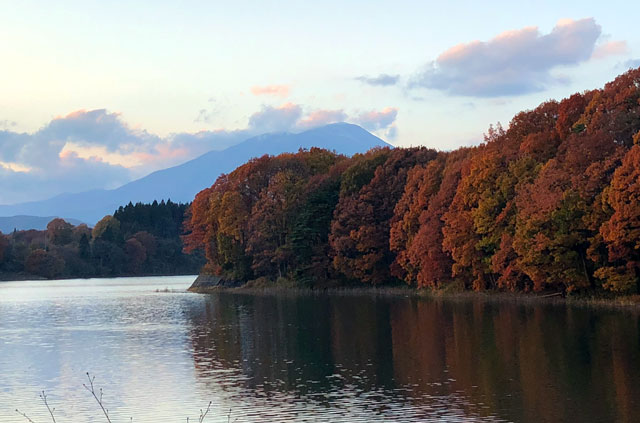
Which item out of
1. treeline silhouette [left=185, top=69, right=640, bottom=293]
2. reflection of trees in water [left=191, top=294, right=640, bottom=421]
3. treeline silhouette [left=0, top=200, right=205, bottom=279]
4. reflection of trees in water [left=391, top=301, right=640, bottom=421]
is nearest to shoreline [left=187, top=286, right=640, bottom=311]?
treeline silhouette [left=185, top=69, right=640, bottom=293]

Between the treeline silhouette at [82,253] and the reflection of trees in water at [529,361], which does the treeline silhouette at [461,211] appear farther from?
the treeline silhouette at [82,253]

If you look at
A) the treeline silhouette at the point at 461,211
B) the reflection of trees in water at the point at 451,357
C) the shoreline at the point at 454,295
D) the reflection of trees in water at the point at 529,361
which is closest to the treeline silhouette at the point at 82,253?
the treeline silhouette at the point at 461,211

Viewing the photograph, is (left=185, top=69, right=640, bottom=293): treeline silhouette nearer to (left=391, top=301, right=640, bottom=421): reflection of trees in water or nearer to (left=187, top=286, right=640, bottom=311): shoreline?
(left=187, top=286, right=640, bottom=311): shoreline

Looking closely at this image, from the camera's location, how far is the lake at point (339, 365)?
25.7m

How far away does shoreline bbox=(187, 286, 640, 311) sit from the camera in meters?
56.3

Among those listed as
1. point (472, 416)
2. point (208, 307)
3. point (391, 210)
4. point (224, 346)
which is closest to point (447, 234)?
point (391, 210)

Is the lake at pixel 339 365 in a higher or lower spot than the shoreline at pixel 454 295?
lower

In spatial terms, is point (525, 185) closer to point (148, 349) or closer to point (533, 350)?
point (533, 350)

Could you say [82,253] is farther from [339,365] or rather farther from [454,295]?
[339,365]

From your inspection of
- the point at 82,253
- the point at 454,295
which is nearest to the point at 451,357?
the point at 454,295

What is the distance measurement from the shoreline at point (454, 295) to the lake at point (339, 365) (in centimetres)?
215

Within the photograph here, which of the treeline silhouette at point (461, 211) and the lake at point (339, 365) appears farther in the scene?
the treeline silhouette at point (461, 211)

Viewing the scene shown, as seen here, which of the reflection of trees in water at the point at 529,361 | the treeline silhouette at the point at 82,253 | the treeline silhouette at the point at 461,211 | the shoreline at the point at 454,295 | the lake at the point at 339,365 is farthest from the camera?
the treeline silhouette at the point at 82,253

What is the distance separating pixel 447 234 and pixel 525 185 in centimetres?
1035
